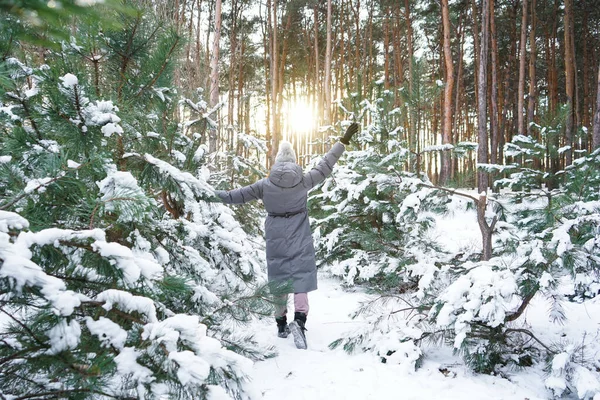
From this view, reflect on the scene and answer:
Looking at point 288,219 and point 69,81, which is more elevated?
point 69,81

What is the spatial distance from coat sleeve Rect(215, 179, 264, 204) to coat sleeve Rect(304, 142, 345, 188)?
46cm

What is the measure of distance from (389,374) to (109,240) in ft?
6.95

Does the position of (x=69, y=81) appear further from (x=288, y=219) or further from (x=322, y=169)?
(x=322, y=169)

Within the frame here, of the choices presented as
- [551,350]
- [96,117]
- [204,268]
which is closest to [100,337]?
[96,117]

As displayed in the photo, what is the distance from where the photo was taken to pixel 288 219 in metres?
3.35

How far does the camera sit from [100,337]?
914 millimetres

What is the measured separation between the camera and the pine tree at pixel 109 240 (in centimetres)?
88

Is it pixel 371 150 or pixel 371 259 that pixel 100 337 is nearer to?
pixel 371 259

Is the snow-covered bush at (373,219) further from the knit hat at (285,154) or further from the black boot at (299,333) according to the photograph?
the black boot at (299,333)

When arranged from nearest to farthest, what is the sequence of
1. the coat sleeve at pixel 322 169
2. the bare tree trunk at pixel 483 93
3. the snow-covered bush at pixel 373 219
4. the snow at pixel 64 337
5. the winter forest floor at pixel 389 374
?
the snow at pixel 64 337 → the winter forest floor at pixel 389 374 → the coat sleeve at pixel 322 169 → the snow-covered bush at pixel 373 219 → the bare tree trunk at pixel 483 93

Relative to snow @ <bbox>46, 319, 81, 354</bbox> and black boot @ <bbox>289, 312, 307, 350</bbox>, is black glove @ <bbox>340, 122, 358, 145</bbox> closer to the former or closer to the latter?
black boot @ <bbox>289, 312, 307, 350</bbox>

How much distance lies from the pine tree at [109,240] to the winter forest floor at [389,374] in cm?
32

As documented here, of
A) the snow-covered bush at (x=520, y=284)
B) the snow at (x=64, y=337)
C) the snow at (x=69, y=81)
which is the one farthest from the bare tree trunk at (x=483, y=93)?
the snow at (x=64, y=337)

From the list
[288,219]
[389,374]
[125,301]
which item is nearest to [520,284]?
[389,374]
